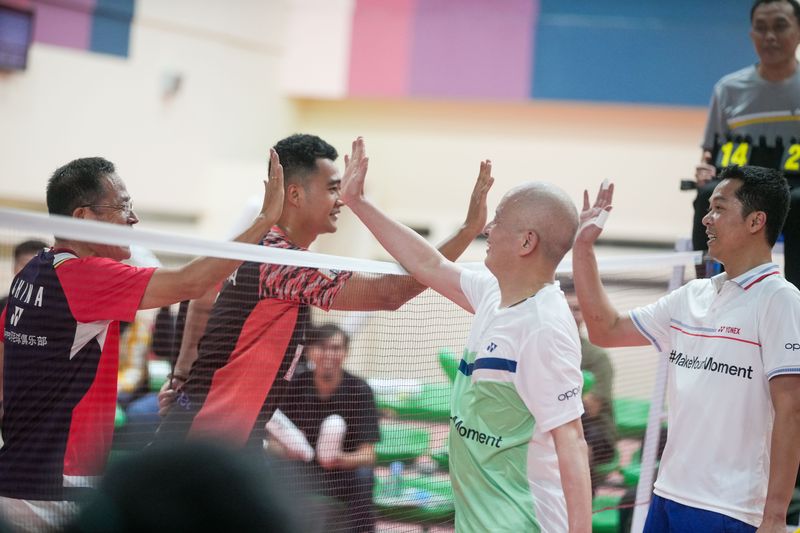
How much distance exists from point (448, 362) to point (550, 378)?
2006 mm

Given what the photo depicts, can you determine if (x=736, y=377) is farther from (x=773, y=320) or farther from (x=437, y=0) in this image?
(x=437, y=0)

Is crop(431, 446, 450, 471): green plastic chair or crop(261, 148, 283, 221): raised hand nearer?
crop(261, 148, 283, 221): raised hand

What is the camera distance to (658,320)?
3.89 metres

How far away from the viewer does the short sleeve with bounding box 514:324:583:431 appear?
9.71 ft

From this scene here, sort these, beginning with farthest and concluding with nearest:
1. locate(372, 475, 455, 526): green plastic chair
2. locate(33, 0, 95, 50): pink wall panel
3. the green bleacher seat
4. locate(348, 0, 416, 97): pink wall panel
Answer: locate(348, 0, 416, 97): pink wall panel
locate(33, 0, 95, 50): pink wall panel
the green bleacher seat
locate(372, 475, 455, 526): green plastic chair

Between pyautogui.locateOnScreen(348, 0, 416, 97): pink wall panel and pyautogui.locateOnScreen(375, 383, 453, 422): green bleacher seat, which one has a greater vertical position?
pyautogui.locateOnScreen(348, 0, 416, 97): pink wall panel

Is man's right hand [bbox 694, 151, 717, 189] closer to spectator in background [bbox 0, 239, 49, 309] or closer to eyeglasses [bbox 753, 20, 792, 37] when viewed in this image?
eyeglasses [bbox 753, 20, 792, 37]

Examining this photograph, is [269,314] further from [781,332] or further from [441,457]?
[781,332]

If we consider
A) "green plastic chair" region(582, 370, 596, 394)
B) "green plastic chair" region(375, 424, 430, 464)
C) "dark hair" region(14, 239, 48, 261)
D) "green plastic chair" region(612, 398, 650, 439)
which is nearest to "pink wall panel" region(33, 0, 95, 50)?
"dark hair" region(14, 239, 48, 261)

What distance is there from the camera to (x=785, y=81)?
4879 millimetres

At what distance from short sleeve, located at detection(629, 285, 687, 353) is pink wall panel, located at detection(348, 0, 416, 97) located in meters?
11.9

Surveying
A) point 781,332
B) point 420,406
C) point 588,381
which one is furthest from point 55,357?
point 588,381

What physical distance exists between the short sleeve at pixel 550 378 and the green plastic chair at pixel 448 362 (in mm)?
1449

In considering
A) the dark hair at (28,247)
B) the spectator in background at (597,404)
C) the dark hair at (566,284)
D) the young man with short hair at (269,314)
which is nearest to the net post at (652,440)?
the spectator in background at (597,404)
